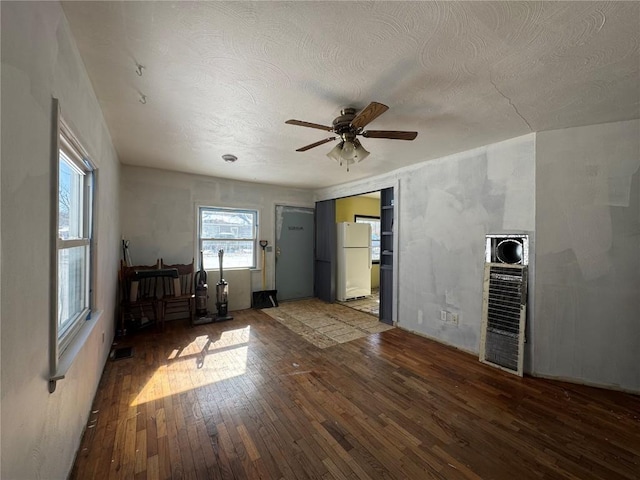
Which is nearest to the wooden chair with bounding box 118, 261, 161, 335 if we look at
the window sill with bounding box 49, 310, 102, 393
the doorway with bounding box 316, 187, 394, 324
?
the window sill with bounding box 49, 310, 102, 393

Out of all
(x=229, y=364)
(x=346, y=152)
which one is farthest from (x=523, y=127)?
(x=229, y=364)

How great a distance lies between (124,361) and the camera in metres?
2.83

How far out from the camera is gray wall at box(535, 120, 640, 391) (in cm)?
233

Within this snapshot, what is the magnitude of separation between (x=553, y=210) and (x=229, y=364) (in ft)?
11.8

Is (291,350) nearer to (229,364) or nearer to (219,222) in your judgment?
(229,364)

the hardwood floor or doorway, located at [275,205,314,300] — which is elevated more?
doorway, located at [275,205,314,300]

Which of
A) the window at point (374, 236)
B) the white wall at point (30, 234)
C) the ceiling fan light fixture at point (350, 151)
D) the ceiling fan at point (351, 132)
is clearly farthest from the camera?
the window at point (374, 236)

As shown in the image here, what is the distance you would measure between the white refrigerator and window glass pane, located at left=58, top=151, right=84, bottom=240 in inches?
164

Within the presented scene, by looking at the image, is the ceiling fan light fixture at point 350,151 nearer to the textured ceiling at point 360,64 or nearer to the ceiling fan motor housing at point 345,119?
the ceiling fan motor housing at point 345,119

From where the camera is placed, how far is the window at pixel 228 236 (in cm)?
471

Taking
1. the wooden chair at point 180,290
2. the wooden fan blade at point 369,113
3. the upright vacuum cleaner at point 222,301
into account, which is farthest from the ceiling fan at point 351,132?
the wooden chair at point 180,290

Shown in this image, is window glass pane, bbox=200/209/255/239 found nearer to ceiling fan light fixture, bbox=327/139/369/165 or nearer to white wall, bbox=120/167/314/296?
white wall, bbox=120/167/314/296

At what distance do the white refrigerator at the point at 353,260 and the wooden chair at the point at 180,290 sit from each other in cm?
279

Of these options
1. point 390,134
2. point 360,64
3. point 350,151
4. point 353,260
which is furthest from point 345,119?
point 353,260
